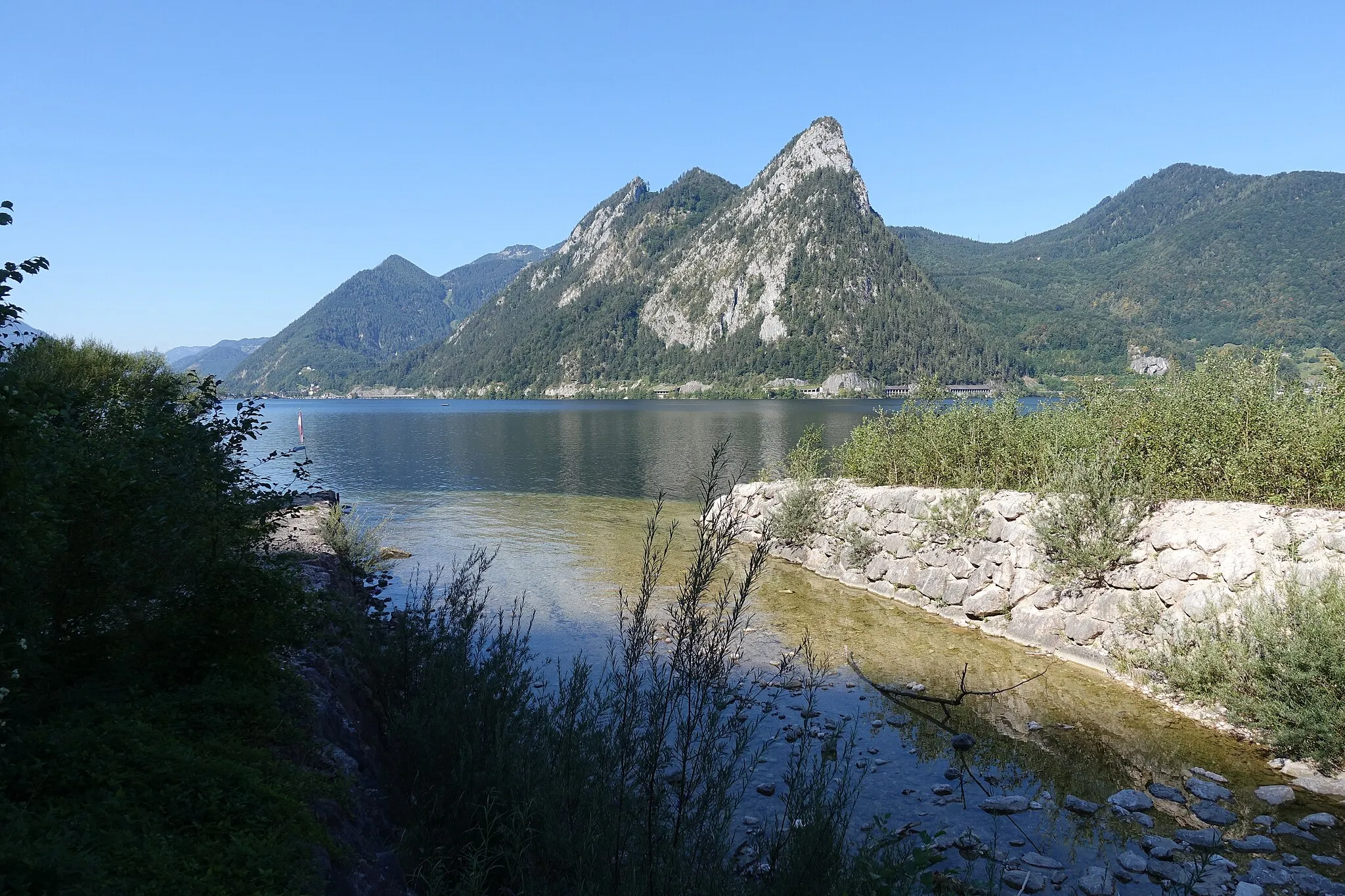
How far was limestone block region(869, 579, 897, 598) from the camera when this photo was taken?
56.0 ft

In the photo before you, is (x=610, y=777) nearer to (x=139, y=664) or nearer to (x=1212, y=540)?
(x=139, y=664)

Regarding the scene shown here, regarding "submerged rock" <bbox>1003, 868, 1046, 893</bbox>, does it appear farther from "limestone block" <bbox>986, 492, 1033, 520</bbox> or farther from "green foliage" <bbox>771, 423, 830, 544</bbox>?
"green foliage" <bbox>771, 423, 830, 544</bbox>

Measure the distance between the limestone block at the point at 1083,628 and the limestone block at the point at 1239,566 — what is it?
7.23 feet

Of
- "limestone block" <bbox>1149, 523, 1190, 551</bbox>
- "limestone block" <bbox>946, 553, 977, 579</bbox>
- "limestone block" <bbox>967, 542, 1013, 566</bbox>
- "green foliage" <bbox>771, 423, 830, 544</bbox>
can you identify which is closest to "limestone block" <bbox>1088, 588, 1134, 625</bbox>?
"limestone block" <bbox>1149, 523, 1190, 551</bbox>

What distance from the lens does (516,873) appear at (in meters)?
4.98

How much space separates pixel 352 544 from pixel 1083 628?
59.3 ft

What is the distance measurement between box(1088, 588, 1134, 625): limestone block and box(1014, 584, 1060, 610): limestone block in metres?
0.66

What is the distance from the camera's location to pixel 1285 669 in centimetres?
899

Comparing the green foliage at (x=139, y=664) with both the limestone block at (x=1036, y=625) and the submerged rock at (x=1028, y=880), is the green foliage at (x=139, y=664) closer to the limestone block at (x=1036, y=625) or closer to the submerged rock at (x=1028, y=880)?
the submerged rock at (x=1028, y=880)

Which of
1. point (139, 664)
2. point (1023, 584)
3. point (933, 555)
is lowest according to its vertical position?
point (1023, 584)

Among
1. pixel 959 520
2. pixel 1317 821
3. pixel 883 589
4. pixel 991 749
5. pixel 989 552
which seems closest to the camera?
pixel 1317 821

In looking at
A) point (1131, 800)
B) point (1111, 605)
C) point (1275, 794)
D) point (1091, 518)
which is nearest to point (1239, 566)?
point (1111, 605)

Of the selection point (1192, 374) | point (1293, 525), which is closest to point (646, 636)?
point (1293, 525)

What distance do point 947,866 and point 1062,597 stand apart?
854 cm
